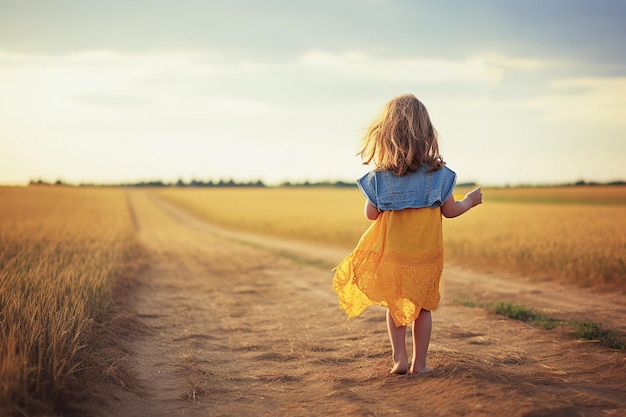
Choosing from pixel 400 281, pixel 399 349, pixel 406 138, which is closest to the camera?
pixel 406 138

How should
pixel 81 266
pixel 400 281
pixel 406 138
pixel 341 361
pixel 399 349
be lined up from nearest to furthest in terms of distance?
pixel 406 138
pixel 400 281
pixel 399 349
pixel 341 361
pixel 81 266

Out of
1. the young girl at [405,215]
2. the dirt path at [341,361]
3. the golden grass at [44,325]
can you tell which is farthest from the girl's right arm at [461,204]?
the golden grass at [44,325]

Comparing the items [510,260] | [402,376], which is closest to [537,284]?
[510,260]

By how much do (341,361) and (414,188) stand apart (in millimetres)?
1899

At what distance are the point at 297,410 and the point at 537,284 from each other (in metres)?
8.60

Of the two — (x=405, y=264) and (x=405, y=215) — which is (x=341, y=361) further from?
(x=405, y=215)

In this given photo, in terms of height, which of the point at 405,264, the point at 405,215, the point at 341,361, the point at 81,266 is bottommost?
the point at 341,361

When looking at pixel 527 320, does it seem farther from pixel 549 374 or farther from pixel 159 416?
pixel 159 416

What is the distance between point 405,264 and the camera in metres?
4.06

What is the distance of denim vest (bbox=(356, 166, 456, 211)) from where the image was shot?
13.1ft

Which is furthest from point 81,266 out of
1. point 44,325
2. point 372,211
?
point 372,211

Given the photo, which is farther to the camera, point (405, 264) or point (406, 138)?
point (405, 264)

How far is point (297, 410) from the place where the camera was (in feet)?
11.9

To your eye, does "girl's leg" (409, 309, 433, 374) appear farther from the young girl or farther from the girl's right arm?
the girl's right arm
